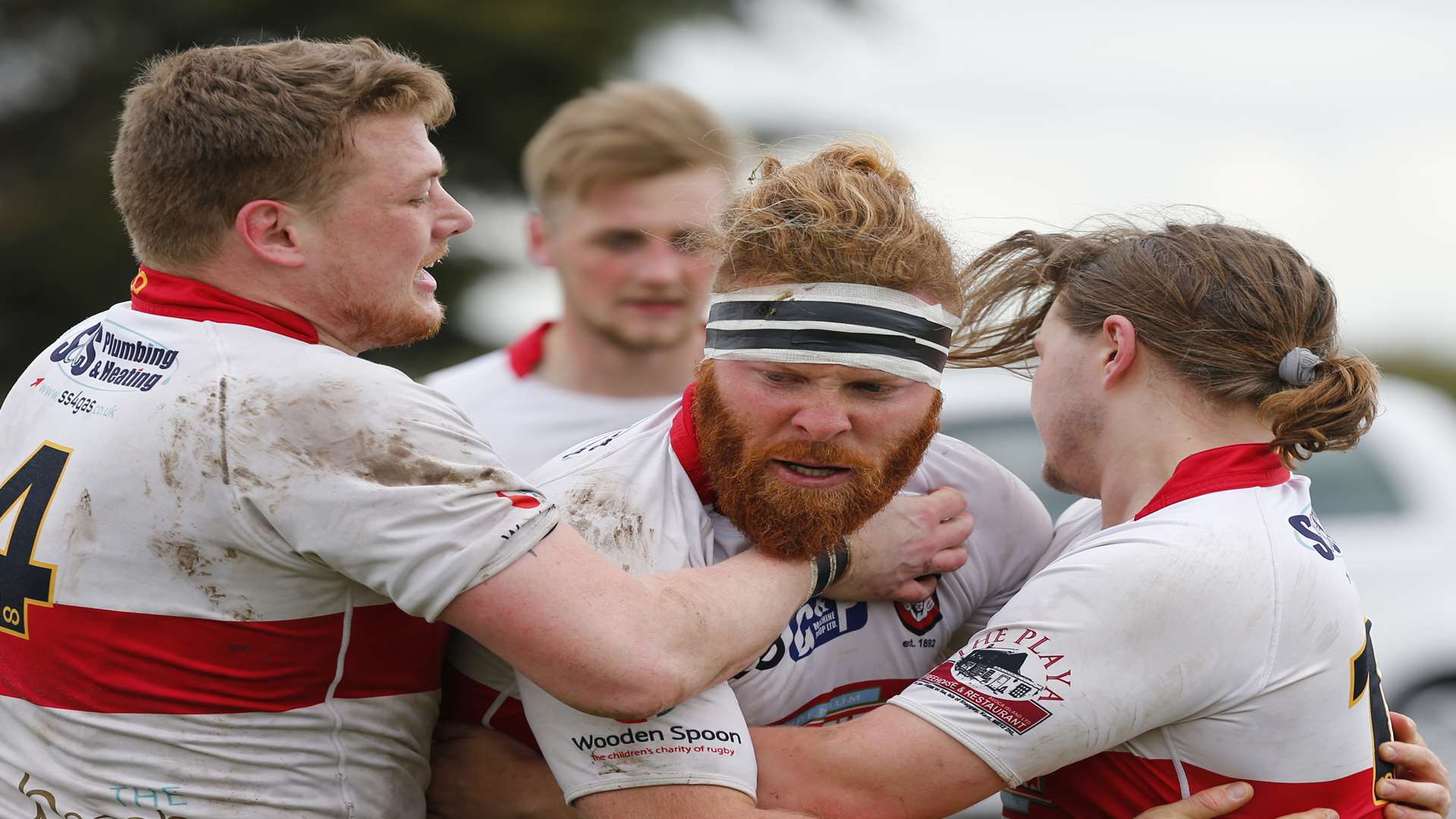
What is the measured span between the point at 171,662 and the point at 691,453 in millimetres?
1171

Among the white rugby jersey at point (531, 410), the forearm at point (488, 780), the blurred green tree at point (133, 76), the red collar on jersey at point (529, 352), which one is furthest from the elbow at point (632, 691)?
the blurred green tree at point (133, 76)

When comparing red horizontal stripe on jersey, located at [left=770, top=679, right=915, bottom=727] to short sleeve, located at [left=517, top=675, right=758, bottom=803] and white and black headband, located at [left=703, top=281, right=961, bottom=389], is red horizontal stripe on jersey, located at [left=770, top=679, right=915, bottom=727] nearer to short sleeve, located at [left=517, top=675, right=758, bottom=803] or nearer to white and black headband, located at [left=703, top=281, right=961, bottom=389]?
short sleeve, located at [left=517, top=675, right=758, bottom=803]

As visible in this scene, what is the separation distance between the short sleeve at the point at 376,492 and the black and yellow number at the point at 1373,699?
174cm

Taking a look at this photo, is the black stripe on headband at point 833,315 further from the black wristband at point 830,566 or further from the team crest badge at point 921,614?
the team crest badge at point 921,614

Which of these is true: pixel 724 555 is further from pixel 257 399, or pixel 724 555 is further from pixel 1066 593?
pixel 257 399

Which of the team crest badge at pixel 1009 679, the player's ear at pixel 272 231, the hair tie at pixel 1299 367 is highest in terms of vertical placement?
the player's ear at pixel 272 231

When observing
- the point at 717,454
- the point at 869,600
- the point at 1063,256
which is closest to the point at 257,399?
the point at 717,454

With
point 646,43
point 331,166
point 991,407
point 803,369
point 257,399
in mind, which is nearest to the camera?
point 257,399

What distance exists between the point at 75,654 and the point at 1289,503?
2502 mm

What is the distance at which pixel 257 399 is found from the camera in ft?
8.73

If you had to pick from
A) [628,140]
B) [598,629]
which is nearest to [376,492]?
[598,629]

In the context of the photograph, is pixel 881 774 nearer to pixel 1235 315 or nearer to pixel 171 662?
pixel 1235 315

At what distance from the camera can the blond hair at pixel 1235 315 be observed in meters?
3.14

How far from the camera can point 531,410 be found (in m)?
5.60
